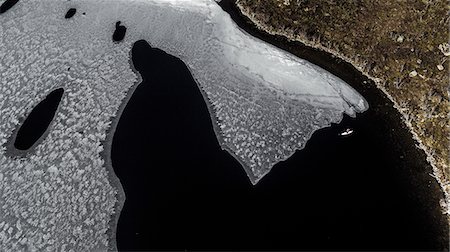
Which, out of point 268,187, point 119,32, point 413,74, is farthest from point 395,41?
point 119,32

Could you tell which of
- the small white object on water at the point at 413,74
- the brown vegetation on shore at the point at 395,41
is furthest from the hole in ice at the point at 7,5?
the small white object on water at the point at 413,74

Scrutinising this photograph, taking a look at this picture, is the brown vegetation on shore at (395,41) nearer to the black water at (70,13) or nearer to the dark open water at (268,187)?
the dark open water at (268,187)

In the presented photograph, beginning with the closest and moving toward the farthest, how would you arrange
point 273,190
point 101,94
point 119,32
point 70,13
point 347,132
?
point 273,190
point 347,132
point 101,94
point 119,32
point 70,13

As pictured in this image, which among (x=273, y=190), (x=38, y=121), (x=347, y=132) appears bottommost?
(x=38, y=121)

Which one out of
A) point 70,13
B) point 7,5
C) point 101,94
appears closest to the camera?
point 101,94

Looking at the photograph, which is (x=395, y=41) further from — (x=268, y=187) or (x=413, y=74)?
(x=268, y=187)

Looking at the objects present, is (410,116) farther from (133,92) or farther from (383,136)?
(133,92)

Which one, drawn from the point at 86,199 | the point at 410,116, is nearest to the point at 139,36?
the point at 86,199
